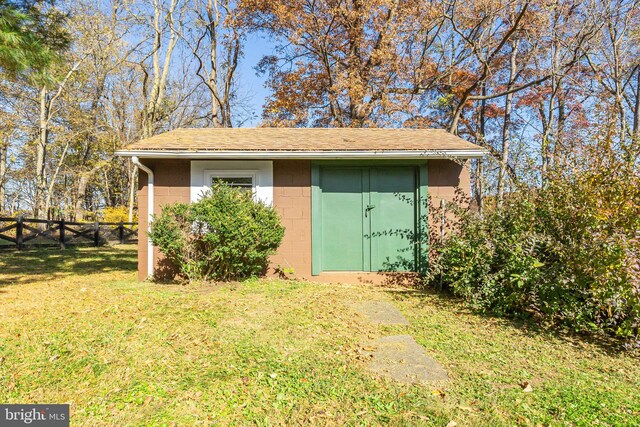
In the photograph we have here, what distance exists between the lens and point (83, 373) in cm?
271

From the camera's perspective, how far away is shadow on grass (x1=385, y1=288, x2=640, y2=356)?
346 centimetres

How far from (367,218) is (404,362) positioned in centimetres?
360

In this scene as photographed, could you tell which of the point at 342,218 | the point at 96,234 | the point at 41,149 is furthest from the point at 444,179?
the point at 41,149

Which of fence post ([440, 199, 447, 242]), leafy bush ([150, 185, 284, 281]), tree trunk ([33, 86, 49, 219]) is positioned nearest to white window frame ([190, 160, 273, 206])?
leafy bush ([150, 185, 284, 281])

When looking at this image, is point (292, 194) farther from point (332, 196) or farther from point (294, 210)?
point (332, 196)

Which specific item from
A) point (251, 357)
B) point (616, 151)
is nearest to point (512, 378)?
point (251, 357)

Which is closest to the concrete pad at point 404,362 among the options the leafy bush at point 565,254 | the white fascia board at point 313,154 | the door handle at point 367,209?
the leafy bush at point 565,254

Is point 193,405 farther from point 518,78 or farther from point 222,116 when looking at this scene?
point 518,78

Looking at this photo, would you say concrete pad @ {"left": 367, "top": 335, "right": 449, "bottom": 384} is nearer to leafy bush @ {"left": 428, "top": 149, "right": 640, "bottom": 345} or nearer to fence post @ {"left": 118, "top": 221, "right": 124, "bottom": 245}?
leafy bush @ {"left": 428, "top": 149, "right": 640, "bottom": 345}

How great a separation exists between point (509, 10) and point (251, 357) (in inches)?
588

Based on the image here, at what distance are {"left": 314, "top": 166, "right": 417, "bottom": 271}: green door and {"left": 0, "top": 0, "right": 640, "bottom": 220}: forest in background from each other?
1.43 meters

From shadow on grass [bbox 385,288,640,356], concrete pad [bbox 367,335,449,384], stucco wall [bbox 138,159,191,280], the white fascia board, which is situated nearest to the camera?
concrete pad [bbox 367,335,449,384]

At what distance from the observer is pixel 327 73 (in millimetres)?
13602

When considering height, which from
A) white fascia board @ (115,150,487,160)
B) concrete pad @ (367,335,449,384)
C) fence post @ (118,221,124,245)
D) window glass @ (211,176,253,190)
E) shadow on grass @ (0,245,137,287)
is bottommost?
concrete pad @ (367,335,449,384)
